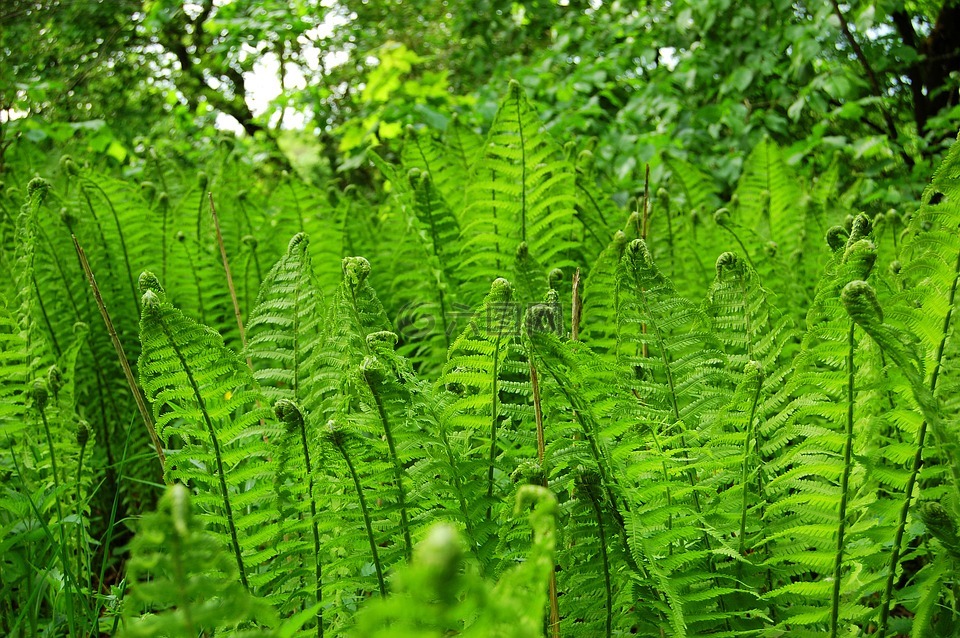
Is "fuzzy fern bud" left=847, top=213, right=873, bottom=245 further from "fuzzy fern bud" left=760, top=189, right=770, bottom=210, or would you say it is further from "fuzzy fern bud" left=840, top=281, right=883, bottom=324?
"fuzzy fern bud" left=760, top=189, right=770, bottom=210

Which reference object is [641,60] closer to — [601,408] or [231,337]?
[231,337]

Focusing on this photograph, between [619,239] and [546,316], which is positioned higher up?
[619,239]

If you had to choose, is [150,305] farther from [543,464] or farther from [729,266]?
[729,266]

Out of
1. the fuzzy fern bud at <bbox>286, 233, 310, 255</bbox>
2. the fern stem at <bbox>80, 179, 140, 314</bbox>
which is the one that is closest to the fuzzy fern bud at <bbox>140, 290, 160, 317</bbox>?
the fuzzy fern bud at <bbox>286, 233, 310, 255</bbox>

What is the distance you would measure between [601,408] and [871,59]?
340 centimetres

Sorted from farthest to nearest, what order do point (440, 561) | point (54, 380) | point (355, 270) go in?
point (54, 380), point (355, 270), point (440, 561)

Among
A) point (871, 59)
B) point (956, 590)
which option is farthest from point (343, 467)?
point (871, 59)

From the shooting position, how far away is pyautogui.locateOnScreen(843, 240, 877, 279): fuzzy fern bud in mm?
934

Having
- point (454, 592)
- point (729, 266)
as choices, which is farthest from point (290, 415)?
point (729, 266)

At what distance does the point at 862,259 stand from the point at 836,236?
1.10 feet

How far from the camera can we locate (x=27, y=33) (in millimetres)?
5414

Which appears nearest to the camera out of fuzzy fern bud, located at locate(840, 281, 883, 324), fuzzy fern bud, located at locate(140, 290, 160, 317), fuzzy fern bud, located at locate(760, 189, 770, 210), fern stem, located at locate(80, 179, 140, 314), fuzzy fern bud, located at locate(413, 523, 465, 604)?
fuzzy fern bud, located at locate(413, 523, 465, 604)

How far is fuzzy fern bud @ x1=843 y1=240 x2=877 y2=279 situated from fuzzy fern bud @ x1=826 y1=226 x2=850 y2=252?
24 centimetres

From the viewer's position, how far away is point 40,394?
128cm
